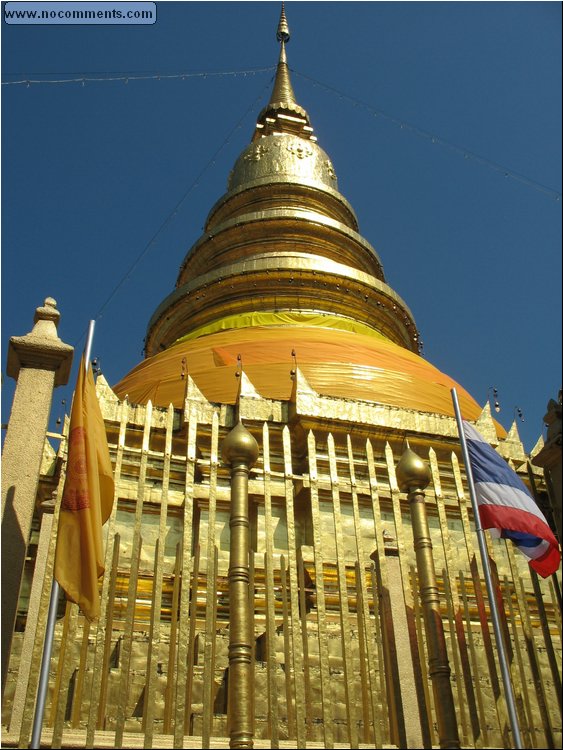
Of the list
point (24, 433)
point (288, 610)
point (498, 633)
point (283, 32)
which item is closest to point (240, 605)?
point (288, 610)

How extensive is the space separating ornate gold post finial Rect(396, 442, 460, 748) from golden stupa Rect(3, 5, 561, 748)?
0.01 m

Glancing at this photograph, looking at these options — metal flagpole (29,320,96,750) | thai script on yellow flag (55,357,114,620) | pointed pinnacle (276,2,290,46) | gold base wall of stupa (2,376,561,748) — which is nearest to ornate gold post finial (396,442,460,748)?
gold base wall of stupa (2,376,561,748)

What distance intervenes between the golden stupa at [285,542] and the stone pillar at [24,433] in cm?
51

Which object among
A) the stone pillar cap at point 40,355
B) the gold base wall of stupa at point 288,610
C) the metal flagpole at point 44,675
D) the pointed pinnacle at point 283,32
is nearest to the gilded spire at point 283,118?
the pointed pinnacle at point 283,32

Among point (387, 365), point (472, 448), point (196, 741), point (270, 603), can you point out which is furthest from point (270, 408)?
point (196, 741)

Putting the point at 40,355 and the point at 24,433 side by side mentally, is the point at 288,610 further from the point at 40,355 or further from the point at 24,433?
the point at 40,355

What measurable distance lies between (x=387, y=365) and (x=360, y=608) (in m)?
8.75

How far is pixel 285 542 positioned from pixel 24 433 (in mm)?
4687

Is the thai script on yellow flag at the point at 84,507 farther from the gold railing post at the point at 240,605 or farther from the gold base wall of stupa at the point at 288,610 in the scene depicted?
the gold railing post at the point at 240,605

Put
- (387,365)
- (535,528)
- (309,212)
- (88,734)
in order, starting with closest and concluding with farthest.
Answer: (88,734)
(535,528)
(387,365)
(309,212)

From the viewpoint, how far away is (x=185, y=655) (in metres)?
5.70

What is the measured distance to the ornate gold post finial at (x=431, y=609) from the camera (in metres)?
5.12

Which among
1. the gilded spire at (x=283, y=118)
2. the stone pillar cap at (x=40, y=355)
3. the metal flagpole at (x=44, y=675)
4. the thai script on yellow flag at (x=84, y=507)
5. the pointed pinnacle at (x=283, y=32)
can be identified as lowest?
the metal flagpole at (x=44, y=675)

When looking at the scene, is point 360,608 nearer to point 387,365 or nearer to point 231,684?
point 231,684
